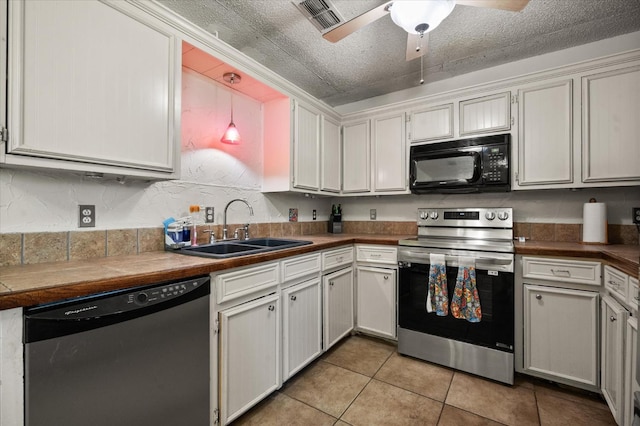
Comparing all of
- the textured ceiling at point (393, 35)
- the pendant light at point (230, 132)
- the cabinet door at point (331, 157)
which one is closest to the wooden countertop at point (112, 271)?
the pendant light at point (230, 132)

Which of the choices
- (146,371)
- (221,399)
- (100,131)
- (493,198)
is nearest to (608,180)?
(493,198)

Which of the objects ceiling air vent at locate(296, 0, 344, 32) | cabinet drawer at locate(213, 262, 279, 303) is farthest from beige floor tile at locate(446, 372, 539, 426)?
ceiling air vent at locate(296, 0, 344, 32)

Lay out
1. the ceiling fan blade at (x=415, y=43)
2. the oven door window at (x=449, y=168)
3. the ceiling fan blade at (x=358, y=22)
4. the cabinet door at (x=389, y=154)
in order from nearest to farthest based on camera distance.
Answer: the ceiling fan blade at (x=358, y=22) < the ceiling fan blade at (x=415, y=43) < the oven door window at (x=449, y=168) < the cabinet door at (x=389, y=154)

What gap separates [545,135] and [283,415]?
270 centimetres

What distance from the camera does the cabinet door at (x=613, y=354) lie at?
143 cm

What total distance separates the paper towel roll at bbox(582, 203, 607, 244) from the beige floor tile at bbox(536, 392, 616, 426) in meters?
1.11

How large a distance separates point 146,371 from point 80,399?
0.21 m

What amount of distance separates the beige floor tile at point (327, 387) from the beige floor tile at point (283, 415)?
1.9 inches

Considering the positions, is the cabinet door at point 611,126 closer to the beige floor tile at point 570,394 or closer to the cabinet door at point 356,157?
the beige floor tile at point 570,394

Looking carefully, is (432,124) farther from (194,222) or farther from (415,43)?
(194,222)

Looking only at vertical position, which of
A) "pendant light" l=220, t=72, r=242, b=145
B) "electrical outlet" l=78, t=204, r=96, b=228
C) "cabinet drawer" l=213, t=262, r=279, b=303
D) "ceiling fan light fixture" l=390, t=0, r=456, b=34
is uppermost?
"ceiling fan light fixture" l=390, t=0, r=456, b=34

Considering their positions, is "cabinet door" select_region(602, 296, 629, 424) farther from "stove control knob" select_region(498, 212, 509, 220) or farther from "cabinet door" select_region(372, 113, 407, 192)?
"cabinet door" select_region(372, 113, 407, 192)

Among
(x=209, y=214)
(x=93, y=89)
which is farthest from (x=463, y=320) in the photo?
(x=93, y=89)

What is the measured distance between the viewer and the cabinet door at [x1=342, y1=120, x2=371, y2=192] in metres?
3.00
